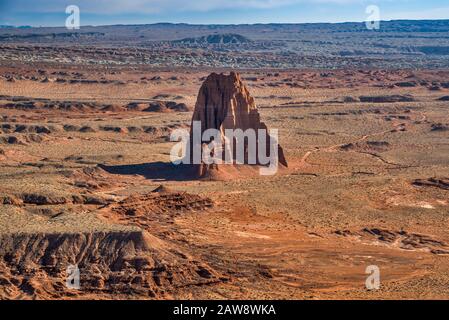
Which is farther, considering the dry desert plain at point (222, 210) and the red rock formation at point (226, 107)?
the red rock formation at point (226, 107)

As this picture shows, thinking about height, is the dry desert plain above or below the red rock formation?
below

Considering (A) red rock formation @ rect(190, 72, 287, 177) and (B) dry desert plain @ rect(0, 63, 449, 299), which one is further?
(A) red rock formation @ rect(190, 72, 287, 177)

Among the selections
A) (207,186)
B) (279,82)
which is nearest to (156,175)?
(207,186)

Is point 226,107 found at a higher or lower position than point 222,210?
higher

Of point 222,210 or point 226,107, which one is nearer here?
point 222,210
